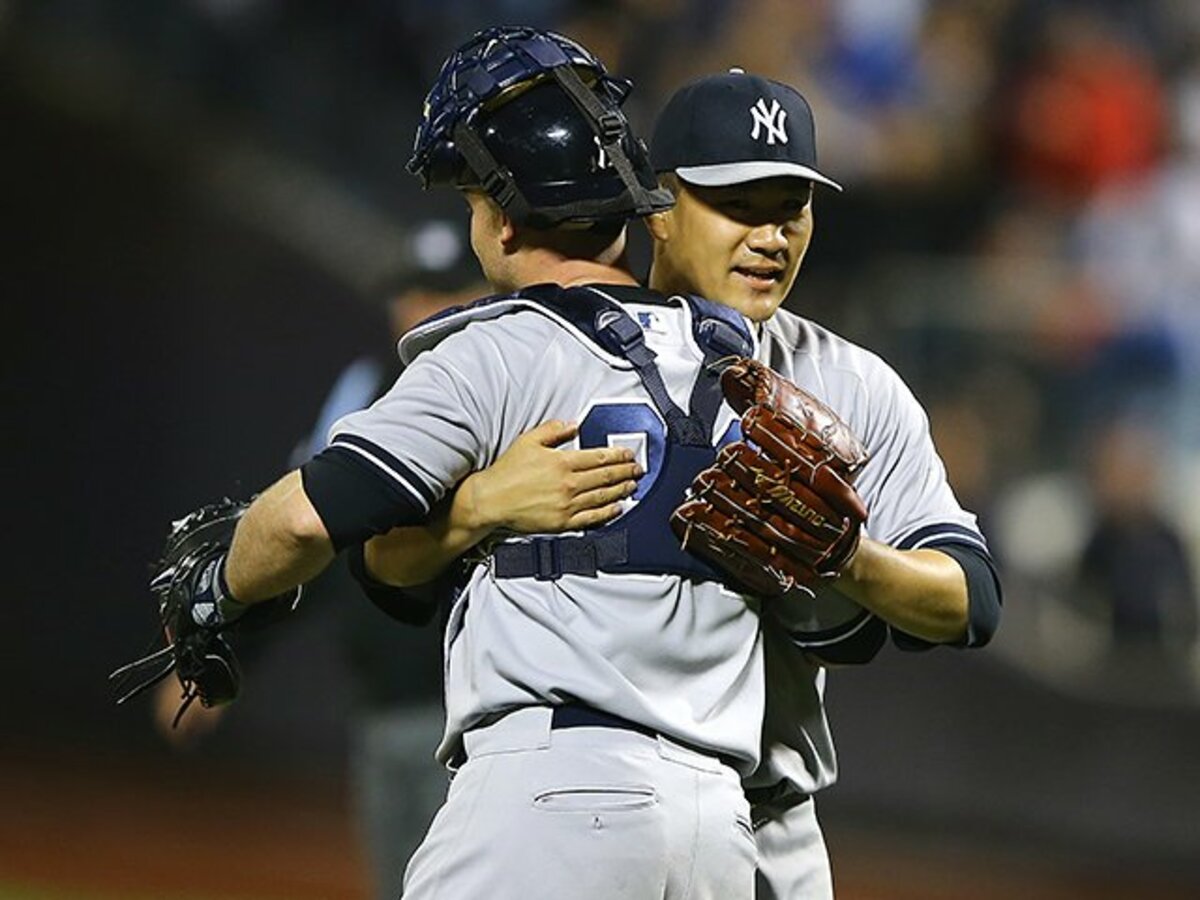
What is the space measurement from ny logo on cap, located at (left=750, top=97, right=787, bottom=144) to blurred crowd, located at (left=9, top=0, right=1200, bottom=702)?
4059 mm

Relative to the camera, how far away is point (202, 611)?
2912mm

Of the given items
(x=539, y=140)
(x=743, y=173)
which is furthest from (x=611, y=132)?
(x=743, y=173)

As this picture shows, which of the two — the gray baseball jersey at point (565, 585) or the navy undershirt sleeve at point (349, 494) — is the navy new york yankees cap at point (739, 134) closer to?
the gray baseball jersey at point (565, 585)

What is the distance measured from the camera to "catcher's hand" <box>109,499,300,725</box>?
2.91 meters

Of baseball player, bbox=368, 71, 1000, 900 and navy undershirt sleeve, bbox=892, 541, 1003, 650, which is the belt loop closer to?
baseball player, bbox=368, 71, 1000, 900

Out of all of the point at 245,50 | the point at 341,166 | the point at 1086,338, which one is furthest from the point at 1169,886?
the point at 245,50

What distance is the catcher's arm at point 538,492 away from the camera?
9.08ft

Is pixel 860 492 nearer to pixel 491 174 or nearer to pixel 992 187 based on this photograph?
pixel 491 174

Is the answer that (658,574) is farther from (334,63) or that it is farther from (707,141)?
(334,63)

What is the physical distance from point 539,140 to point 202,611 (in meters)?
0.78

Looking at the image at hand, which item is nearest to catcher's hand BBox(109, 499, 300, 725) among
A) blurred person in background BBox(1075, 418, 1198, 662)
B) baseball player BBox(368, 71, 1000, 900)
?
baseball player BBox(368, 71, 1000, 900)

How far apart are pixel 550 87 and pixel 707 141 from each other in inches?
12.0

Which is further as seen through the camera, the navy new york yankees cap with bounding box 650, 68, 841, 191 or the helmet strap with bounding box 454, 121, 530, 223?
the navy new york yankees cap with bounding box 650, 68, 841, 191

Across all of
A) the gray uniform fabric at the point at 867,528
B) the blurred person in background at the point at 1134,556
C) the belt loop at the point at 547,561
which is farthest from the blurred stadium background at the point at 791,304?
the belt loop at the point at 547,561
